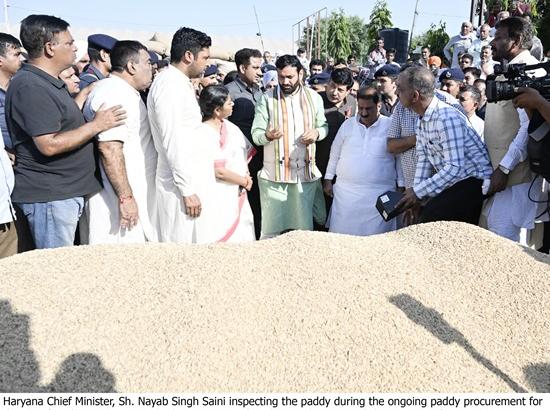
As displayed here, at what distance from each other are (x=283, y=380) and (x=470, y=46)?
9.02 metres

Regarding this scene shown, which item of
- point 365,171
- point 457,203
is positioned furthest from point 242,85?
point 457,203

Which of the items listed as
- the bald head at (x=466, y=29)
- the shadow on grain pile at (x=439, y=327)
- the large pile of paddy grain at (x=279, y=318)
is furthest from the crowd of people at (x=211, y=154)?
the bald head at (x=466, y=29)

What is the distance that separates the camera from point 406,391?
186 centimetres

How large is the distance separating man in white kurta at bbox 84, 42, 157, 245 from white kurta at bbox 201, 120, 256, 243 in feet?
1.37

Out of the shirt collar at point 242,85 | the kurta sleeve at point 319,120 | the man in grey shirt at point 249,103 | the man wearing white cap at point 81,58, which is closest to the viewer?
the kurta sleeve at point 319,120

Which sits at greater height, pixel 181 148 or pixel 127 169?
pixel 181 148

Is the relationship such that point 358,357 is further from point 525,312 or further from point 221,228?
point 221,228

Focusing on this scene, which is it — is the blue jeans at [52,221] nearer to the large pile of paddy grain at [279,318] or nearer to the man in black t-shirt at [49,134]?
the man in black t-shirt at [49,134]

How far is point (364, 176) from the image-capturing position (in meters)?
4.06

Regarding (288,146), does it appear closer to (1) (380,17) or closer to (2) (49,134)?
(2) (49,134)

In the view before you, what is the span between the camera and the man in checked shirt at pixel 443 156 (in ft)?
10.6

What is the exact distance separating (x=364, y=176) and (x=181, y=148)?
5.02 feet

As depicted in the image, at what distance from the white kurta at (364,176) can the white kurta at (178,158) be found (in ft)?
3.77


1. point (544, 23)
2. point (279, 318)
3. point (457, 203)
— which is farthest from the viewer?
point (544, 23)
